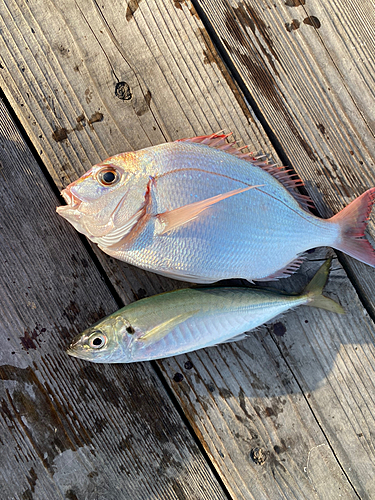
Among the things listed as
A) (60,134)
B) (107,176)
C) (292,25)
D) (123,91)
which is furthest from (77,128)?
(292,25)

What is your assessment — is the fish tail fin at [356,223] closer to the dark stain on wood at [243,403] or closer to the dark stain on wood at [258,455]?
the dark stain on wood at [243,403]

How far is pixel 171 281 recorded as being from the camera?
1.68 meters

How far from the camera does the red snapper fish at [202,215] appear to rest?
1.40 m

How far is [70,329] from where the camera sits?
1.67m

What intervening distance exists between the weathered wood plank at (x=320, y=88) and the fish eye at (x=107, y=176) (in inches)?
35.2

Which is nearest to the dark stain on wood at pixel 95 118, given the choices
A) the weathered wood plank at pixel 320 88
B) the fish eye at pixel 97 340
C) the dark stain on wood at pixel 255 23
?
the weathered wood plank at pixel 320 88

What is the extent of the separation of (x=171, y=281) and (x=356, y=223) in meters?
0.96

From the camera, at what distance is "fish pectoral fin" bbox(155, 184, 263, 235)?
1380mm

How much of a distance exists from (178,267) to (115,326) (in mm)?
402

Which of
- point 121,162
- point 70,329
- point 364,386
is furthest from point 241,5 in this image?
point 364,386

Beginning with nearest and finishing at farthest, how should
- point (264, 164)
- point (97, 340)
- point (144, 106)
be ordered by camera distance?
point (97, 340) < point (264, 164) < point (144, 106)

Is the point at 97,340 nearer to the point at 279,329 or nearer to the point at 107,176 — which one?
the point at 107,176

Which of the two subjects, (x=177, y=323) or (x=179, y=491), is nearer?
(x=177, y=323)

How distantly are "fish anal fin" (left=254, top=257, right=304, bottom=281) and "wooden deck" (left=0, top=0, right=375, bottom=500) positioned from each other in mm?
103
